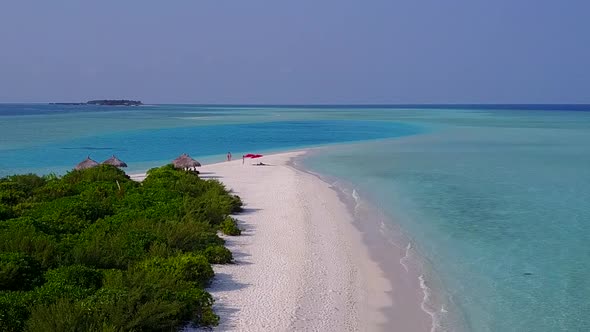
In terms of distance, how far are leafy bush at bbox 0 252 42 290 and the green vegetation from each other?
17mm

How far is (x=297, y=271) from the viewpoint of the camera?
1299 centimetres

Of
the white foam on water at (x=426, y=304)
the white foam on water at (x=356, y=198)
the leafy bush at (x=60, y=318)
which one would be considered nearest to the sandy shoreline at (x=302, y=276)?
the white foam on water at (x=426, y=304)

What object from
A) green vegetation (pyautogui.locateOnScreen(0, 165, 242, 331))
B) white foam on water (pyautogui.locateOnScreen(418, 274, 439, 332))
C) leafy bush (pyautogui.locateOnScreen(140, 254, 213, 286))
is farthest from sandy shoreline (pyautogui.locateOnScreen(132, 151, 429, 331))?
green vegetation (pyautogui.locateOnScreen(0, 165, 242, 331))

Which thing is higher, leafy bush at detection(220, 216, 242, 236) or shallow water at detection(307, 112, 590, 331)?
leafy bush at detection(220, 216, 242, 236)

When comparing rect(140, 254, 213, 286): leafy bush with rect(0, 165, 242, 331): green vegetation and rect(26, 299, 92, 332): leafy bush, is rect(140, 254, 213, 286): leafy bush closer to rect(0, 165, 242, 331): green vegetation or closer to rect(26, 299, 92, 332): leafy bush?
rect(0, 165, 242, 331): green vegetation

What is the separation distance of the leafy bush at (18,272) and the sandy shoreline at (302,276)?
3173 millimetres

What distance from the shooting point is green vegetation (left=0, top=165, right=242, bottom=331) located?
8477 mm

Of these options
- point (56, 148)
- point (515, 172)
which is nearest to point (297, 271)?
point (515, 172)

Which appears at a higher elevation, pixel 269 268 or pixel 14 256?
pixel 14 256

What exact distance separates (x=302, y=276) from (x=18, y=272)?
5651 mm

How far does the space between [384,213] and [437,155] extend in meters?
22.6

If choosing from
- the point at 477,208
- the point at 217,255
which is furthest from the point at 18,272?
the point at 477,208

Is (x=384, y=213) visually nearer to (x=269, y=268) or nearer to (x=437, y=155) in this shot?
(x=269, y=268)

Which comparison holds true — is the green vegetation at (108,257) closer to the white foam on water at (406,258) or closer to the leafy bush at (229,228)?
the leafy bush at (229,228)
